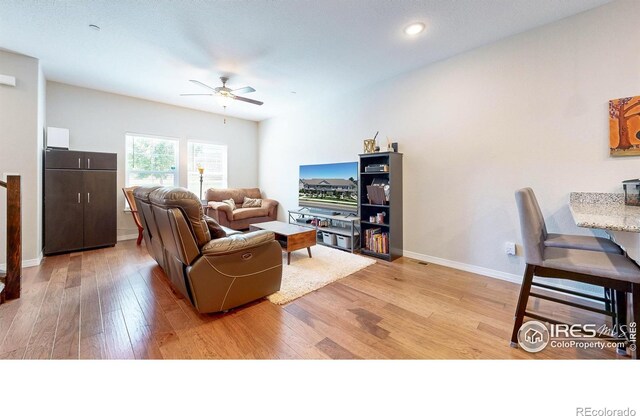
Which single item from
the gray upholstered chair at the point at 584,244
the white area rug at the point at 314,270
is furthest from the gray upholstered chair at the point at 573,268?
the white area rug at the point at 314,270

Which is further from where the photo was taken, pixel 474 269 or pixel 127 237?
pixel 127 237

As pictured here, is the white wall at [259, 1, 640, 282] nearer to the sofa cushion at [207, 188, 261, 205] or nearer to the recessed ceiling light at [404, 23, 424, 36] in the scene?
the recessed ceiling light at [404, 23, 424, 36]

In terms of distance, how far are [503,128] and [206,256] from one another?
10.6 ft

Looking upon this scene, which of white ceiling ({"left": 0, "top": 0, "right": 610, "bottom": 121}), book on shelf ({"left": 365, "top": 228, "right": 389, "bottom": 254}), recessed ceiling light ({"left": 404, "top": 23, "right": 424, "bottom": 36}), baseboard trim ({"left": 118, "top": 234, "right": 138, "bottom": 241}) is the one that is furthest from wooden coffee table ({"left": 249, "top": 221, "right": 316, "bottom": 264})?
baseboard trim ({"left": 118, "top": 234, "right": 138, "bottom": 241})

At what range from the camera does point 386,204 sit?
11.4ft

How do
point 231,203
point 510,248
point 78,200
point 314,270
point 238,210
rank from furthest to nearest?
1. point 231,203
2. point 238,210
3. point 78,200
4. point 314,270
5. point 510,248

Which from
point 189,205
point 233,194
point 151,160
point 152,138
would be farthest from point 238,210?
point 189,205

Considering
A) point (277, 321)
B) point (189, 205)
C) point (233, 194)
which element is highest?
point (233, 194)

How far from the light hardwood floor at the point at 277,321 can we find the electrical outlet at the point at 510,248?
341 millimetres

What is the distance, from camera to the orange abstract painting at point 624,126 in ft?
6.68

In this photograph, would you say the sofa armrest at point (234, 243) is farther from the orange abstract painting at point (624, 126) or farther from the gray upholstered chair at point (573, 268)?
the orange abstract painting at point (624, 126)

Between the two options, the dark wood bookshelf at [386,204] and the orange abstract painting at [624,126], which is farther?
the dark wood bookshelf at [386,204]

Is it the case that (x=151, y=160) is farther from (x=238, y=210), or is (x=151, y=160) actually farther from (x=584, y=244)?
(x=584, y=244)
